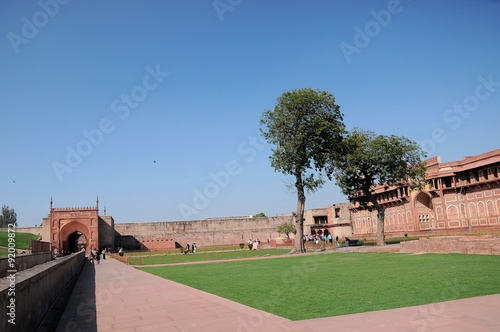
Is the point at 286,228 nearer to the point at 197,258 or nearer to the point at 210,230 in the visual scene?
the point at 210,230

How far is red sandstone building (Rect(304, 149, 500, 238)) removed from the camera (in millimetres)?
34844

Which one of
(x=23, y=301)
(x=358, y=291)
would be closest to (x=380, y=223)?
(x=358, y=291)

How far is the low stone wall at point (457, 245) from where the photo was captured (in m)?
15.5

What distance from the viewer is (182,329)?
5.64 meters

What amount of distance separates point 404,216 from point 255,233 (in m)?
23.7

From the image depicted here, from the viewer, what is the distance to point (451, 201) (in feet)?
132

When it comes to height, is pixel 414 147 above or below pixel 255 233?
above

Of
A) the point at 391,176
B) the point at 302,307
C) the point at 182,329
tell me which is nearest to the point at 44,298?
the point at 182,329

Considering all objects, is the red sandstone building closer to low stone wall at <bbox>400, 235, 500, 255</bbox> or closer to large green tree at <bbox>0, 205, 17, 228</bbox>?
low stone wall at <bbox>400, 235, 500, 255</bbox>

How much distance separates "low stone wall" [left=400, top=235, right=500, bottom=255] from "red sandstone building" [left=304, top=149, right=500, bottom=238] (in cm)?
1505

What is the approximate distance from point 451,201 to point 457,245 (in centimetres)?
2560

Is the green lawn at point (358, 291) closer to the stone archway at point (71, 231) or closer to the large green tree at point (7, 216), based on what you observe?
the stone archway at point (71, 231)

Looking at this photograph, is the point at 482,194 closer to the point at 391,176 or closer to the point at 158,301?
the point at 391,176

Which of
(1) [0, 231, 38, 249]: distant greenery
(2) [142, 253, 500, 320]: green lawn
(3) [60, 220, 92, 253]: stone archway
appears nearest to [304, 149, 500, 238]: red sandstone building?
(2) [142, 253, 500, 320]: green lawn
